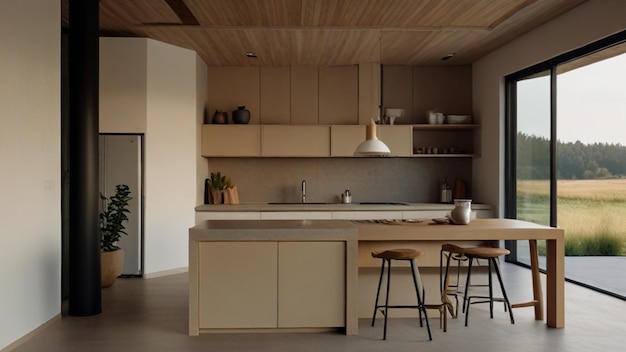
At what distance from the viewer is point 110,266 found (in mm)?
6184

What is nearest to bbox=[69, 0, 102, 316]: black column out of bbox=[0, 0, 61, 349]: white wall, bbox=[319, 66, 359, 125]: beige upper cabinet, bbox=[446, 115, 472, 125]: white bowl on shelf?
bbox=[0, 0, 61, 349]: white wall

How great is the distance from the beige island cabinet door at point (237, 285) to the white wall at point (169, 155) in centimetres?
268

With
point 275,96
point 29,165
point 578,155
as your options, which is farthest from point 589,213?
point 29,165

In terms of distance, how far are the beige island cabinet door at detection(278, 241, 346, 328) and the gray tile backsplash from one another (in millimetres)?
4089

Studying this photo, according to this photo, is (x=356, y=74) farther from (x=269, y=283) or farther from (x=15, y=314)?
(x=15, y=314)

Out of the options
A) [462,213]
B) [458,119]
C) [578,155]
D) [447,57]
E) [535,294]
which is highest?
[447,57]

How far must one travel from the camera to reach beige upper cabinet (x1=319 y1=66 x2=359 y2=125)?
8.58m

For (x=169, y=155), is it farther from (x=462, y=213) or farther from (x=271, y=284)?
(x=462, y=213)

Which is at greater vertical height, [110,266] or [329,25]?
[329,25]

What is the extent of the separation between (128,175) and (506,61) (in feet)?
16.1

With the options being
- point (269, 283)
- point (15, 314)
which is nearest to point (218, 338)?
point (269, 283)

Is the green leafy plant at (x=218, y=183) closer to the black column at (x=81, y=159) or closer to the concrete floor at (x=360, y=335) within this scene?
the concrete floor at (x=360, y=335)

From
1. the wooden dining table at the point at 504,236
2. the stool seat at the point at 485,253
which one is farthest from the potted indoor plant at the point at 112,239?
the stool seat at the point at 485,253

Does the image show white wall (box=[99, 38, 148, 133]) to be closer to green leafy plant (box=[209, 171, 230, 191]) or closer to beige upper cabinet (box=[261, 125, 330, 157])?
green leafy plant (box=[209, 171, 230, 191])
